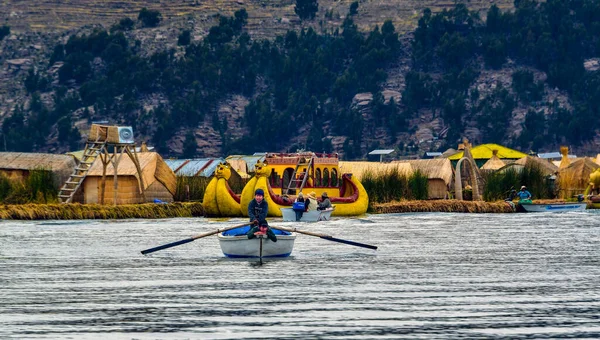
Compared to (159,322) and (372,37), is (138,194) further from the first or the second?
(372,37)

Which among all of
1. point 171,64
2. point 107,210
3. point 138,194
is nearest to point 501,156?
point 138,194

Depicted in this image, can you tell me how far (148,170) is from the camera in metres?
71.0

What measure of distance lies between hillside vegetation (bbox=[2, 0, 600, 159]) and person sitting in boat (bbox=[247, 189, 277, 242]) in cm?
13444

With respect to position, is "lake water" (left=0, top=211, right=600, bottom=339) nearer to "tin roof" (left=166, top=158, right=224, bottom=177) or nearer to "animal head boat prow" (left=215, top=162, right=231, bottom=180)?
"animal head boat prow" (left=215, top=162, right=231, bottom=180)

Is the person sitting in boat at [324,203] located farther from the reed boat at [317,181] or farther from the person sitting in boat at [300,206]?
the reed boat at [317,181]

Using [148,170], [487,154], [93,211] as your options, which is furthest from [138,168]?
[487,154]

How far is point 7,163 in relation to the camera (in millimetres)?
71812

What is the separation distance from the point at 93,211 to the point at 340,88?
12402cm

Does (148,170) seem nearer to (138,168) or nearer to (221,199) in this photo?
(138,168)

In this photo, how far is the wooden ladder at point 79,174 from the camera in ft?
214

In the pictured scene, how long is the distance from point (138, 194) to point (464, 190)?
19.8m

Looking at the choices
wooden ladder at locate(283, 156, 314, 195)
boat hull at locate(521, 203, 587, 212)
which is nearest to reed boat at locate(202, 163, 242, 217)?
wooden ladder at locate(283, 156, 314, 195)

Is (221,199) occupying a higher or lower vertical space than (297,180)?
lower

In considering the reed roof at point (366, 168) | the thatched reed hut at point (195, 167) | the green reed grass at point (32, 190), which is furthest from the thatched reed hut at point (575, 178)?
the green reed grass at point (32, 190)
